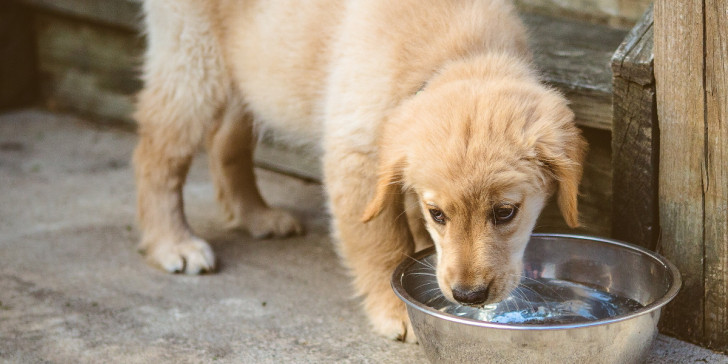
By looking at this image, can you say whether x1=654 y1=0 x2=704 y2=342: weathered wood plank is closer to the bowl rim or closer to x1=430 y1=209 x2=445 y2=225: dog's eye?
the bowl rim

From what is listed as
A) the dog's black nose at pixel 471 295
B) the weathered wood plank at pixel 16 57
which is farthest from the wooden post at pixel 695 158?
the weathered wood plank at pixel 16 57

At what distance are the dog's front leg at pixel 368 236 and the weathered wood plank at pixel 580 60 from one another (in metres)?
0.75

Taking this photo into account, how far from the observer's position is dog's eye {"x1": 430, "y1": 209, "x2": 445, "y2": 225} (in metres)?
2.48

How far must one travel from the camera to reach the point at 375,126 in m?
2.79

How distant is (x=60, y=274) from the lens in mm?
3492

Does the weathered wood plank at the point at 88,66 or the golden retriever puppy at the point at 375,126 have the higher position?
the golden retriever puppy at the point at 375,126

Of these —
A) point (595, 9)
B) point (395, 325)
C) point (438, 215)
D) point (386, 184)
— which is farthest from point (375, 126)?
point (595, 9)

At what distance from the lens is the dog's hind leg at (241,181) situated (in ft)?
12.9

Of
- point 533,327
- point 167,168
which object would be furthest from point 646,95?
point 167,168

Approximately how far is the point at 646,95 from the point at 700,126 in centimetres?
21

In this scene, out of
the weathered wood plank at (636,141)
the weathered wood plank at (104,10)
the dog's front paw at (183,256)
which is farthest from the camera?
the weathered wood plank at (104,10)

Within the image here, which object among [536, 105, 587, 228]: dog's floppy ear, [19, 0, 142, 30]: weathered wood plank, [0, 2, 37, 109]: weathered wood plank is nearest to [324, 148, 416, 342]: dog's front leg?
[536, 105, 587, 228]: dog's floppy ear

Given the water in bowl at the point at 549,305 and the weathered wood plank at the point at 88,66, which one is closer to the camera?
the water in bowl at the point at 549,305

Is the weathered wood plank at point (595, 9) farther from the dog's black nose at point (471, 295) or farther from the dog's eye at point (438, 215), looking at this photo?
the dog's black nose at point (471, 295)
